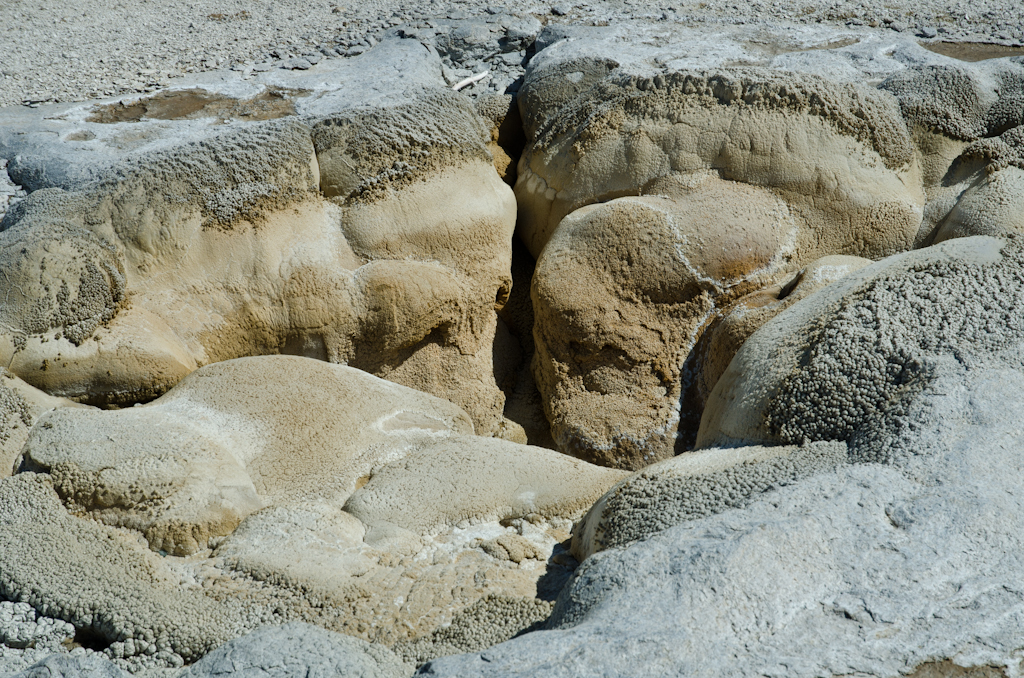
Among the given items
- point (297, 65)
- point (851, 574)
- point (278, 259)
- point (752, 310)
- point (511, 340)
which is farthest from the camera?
point (297, 65)

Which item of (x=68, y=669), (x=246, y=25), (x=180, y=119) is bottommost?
(x=68, y=669)

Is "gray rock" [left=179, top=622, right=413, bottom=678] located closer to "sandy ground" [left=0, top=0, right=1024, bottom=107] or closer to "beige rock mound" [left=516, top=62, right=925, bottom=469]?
"beige rock mound" [left=516, top=62, right=925, bottom=469]

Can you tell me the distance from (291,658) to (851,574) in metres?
0.98

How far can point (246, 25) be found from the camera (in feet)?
14.9

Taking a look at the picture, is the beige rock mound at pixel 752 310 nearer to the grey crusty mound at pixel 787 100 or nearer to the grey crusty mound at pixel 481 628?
the grey crusty mound at pixel 787 100

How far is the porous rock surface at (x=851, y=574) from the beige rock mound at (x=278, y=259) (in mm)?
1620

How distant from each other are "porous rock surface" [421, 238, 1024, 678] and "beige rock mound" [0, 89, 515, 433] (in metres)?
1.62

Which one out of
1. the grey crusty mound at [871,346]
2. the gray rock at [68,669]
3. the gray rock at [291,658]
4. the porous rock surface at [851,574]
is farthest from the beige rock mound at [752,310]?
the gray rock at [68,669]

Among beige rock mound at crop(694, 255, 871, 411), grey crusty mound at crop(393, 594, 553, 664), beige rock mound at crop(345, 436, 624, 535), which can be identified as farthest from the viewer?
beige rock mound at crop(694, 255, 871, 411)

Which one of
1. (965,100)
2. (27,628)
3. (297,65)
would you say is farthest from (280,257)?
(965,100)

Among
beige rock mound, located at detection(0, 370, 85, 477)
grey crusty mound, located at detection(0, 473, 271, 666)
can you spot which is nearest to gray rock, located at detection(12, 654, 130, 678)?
grey crusty mound, located at detection(0, 473, 271, 666)

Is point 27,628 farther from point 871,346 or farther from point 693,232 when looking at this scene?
point 693,232

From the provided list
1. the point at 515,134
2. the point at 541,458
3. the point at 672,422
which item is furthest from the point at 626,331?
the point at 515,134

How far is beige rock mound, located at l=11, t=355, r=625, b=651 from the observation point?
2.08 m
